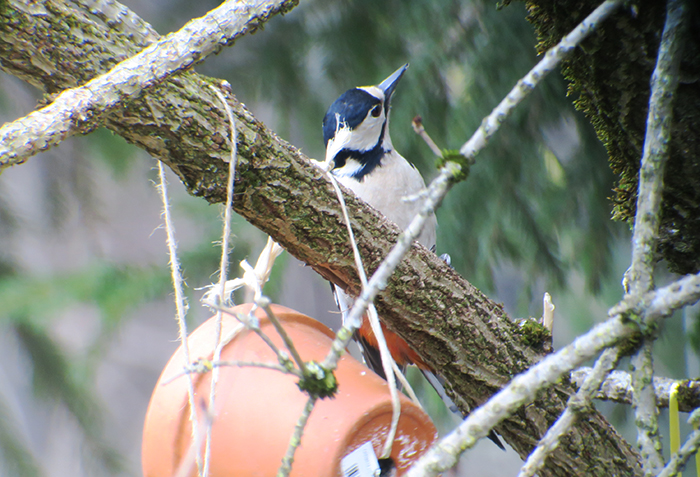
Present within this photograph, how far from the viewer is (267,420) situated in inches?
24.4

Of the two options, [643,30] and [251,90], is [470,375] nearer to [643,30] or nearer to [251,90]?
[643,30]

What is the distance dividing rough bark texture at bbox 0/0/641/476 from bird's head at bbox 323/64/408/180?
21.9 inches

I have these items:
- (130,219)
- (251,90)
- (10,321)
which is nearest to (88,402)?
(10,321)

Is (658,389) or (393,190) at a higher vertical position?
(393,190)

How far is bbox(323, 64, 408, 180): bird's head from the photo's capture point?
121cm

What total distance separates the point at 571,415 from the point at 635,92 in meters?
0.33

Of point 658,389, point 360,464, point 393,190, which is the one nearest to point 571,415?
point 360,464

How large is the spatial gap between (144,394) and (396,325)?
405cm

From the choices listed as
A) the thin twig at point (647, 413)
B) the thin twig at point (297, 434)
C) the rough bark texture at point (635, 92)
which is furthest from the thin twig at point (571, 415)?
the rough bark texture at point (635, 92)

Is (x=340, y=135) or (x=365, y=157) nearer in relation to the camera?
(x=340, y=135)

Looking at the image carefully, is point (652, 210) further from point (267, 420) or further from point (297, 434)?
point (267, 420)

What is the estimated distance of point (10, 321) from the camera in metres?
1.47

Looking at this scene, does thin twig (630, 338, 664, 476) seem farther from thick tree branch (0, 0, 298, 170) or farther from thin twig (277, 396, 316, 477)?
thick tree branch (0, 0, 298, 170)

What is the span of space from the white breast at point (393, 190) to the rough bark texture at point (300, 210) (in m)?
0.48
